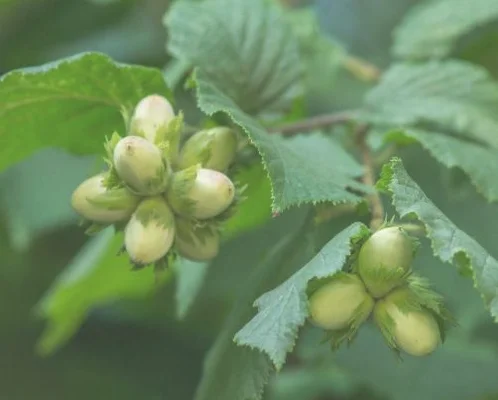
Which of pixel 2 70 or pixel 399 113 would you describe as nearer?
pixel 399 113

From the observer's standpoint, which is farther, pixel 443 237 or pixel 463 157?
pixel 463 157

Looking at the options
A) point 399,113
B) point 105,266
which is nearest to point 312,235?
point 399,113

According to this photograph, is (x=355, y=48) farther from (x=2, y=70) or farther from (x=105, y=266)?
(x=105, y=266)

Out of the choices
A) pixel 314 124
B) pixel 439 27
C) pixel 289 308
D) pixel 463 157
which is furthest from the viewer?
pixel 439 27

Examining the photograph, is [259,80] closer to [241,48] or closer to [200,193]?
[241,48]

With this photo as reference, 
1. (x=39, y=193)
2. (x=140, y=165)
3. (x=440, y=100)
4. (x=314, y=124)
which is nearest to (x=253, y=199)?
(x=314, y=124)

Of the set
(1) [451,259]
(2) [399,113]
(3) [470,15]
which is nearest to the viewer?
(1) [451,259]

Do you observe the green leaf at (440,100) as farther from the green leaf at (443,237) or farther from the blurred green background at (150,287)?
the green leaf at (443,237)
